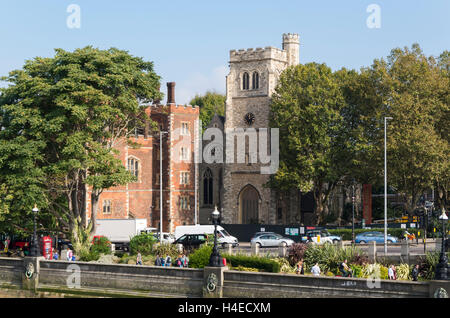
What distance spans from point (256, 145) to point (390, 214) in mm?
18015

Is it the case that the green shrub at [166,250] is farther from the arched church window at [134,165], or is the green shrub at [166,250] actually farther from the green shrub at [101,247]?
the arched church window at [134,165]

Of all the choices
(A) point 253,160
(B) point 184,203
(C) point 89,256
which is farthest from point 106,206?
(C) point 89,256

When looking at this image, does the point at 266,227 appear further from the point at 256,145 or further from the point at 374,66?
the point at 374,66

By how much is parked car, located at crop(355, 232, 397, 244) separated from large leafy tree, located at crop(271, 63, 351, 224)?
8831mm

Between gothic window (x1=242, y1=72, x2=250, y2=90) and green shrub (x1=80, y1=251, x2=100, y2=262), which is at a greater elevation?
gothic window (x1=242, y1=72, x2=250, y2=90)

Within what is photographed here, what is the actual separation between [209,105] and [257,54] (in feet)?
120

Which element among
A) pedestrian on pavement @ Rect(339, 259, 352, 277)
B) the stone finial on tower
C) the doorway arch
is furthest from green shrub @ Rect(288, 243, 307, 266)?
the stone finial on tower

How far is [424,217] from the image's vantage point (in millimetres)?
59406

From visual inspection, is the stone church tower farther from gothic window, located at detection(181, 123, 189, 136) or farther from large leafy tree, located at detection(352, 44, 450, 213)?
large leafy tree, located at detection(352, 44, 450, 213)

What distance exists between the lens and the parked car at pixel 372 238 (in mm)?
60875

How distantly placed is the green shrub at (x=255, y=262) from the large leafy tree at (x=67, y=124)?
12.4m

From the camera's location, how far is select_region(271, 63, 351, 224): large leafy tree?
69.9 metres
